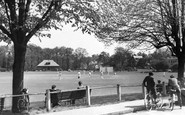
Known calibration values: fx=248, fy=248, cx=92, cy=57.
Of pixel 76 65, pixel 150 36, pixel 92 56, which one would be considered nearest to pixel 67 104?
pixel 150 36

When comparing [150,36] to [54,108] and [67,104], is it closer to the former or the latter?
[67,104]

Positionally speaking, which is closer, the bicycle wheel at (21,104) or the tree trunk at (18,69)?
the bicycle wheel at (21,104)

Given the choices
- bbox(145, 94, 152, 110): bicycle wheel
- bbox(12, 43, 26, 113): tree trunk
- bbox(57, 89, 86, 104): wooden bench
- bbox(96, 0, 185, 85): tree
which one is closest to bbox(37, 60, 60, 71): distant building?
bbox(96, 0, 185, 85): tree

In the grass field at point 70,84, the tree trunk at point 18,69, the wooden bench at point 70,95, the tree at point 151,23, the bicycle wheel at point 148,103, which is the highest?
the tree at point 151,23

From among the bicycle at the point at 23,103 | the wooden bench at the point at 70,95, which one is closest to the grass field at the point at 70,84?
the bicycle at the point at 23,103

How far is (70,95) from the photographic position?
12078 millimetres

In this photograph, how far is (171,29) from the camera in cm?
1811

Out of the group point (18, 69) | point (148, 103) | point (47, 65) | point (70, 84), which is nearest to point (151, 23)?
point (148, 103)

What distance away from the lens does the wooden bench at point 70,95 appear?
1149 centimetres

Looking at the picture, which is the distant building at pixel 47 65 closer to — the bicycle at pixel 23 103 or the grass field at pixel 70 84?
the grass field at pixel 70 84

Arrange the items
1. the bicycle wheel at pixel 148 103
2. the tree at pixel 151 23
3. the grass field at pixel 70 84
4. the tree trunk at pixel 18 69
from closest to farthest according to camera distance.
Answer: the tree trunk at pixel 18 69, the bicycle wheel at pixel 148 103, the tree at pixel 151 23, the grass field at pixel 70 84

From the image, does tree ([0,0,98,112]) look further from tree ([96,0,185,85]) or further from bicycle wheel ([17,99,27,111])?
tree ([96,0,185,85])

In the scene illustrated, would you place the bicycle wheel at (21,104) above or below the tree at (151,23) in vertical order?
below

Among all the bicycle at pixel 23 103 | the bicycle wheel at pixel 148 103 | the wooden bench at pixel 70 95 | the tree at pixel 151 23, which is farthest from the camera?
the tree at pixel 151 23
